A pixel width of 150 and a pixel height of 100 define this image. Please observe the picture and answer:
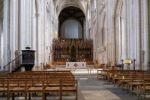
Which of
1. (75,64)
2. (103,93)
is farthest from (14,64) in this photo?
(103,93)

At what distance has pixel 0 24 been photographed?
3878cm

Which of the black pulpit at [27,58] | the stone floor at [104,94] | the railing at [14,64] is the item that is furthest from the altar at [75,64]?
the stone floor at [104,94]

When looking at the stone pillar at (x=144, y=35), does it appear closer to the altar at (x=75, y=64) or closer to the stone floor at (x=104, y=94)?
the stone floor at (x=104, y=94)

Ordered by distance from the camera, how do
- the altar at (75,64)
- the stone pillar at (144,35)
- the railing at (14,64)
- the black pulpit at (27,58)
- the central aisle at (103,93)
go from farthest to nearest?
the altar at (75,64) → the stone pillar at (144,35) → the black pulpit at (27,58) → the railing at (14,64) → the central aisle at (103,93)

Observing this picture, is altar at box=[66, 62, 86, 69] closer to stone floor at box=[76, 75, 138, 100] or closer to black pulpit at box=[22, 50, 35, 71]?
black pulpit at box=[22, 50, 35, 71]

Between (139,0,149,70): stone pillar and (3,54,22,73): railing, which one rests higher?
(139,0,149,70): stone pillar

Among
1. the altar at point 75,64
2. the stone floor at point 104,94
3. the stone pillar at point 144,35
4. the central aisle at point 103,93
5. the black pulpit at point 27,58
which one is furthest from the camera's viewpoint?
the altar at point 75,64

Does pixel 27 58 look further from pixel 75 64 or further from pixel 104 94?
pixel 104 94

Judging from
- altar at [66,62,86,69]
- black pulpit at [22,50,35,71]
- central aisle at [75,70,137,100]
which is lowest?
central aisle at [75,70,137,100]

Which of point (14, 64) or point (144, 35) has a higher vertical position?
point (144, 35)

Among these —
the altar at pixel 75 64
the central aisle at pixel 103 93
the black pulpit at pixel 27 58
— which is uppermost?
the black pulpit at pixel 27 58

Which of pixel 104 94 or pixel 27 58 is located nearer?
pixel 104 94

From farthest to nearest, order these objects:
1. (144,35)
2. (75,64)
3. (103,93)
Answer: (75,64) < (144,35) < (103,93)

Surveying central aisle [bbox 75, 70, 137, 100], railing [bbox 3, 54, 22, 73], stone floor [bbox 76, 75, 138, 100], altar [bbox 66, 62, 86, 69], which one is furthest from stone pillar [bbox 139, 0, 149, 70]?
railing [bbox 3, 54, 22, 73]
